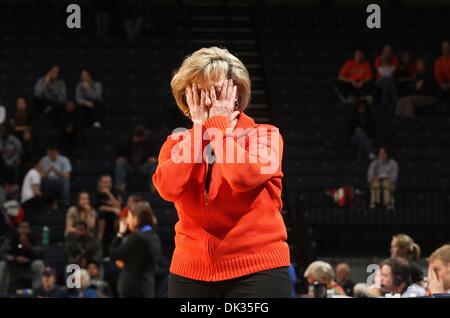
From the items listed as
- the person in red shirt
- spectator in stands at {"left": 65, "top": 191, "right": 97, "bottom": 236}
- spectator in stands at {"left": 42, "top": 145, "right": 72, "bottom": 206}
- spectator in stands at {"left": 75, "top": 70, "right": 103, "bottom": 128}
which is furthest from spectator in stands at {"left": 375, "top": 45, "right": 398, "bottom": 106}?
the person in red shirt

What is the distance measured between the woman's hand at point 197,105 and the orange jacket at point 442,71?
44.1ft

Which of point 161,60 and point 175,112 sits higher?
point 161,60

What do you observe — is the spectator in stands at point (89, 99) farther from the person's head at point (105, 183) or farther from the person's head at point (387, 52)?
the person's head at point (387, 52)

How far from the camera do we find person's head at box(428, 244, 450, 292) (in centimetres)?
463

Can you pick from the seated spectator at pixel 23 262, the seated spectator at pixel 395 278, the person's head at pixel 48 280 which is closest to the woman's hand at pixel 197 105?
the seated spectator at pixel 395 278

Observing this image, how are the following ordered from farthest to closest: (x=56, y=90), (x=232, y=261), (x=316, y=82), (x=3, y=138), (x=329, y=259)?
(x=316, y=82) < (x=56, y=90) < (x=3, y=138) < (x=329, y=259) < (x=232, y=261)

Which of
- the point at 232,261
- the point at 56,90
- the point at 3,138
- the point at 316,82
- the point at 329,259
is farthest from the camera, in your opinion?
the point at 316,82

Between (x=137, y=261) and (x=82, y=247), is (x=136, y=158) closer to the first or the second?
(x=82, y=247)

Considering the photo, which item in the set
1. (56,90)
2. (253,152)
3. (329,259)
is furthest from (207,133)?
(56,90)

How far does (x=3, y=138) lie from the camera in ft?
47.3

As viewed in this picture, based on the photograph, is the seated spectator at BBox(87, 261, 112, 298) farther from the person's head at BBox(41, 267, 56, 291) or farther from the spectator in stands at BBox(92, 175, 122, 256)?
the spectator in stands at BBox(92, 175, 122, 256)

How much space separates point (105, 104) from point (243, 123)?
12744mm

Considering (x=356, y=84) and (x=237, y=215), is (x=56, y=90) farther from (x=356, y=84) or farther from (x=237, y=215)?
(x=237, y=215)

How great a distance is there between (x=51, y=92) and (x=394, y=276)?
30.5 ft
